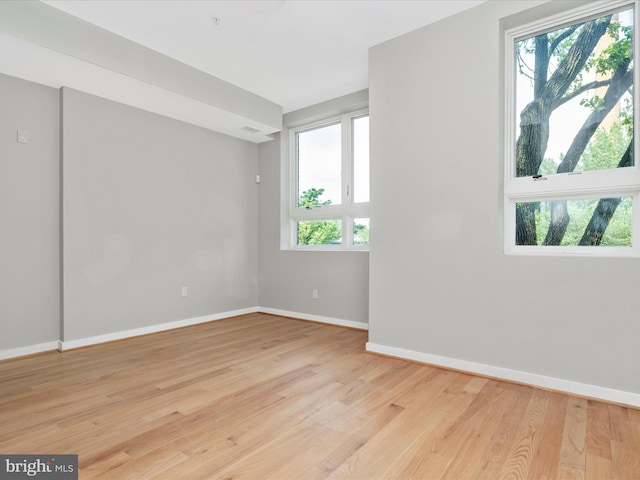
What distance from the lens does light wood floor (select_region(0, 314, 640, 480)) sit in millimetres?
1620

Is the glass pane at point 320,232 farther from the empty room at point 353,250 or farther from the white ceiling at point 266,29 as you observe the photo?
the white ceiling at point 266,29

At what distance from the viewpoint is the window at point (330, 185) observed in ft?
14.8

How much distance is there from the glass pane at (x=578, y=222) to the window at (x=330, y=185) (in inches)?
79.1

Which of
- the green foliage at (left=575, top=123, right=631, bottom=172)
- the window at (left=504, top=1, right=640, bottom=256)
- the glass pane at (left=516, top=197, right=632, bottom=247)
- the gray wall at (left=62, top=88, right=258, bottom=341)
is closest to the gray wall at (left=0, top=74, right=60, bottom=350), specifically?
the gray wall at (left=62, top=88, right=258, bottom=341)

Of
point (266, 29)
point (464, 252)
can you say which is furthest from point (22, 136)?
point (464, 252)

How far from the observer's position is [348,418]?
6.78ft

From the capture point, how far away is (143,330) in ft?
13.3

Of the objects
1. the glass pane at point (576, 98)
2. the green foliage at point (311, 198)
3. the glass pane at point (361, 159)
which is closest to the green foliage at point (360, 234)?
the glass pane at point (361, 159)

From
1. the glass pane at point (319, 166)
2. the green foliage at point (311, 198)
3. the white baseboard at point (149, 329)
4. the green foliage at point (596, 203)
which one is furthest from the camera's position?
the green foliage at point (311, 198)

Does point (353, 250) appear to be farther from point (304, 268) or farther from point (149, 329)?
point (149, 329)

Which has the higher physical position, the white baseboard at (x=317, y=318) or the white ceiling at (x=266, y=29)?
the white ceiling at (x=266, y=29)

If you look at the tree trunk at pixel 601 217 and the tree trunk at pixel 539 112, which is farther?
the tree trunk at pixel 539 112

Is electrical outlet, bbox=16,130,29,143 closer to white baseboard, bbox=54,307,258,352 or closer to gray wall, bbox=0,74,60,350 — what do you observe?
gray wall, bbox=0,74,60,350

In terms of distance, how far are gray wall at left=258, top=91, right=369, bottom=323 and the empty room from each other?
8 centimetres
